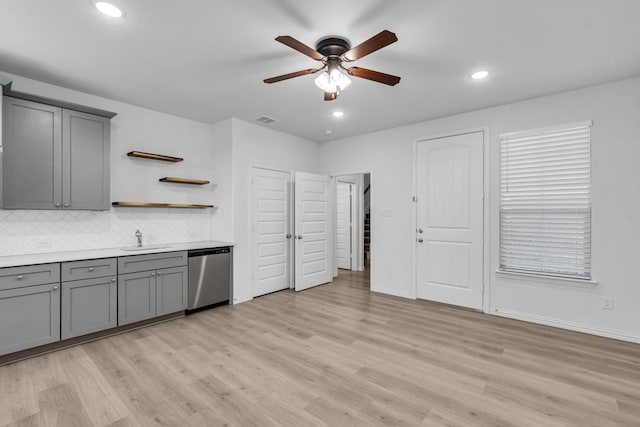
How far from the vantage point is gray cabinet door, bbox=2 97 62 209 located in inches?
113

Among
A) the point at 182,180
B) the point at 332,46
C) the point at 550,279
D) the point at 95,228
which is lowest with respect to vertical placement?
the point at 550,279

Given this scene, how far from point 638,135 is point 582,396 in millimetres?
2736

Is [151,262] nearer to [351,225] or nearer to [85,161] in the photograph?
[85,161]

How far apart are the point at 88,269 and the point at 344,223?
4.99 meters

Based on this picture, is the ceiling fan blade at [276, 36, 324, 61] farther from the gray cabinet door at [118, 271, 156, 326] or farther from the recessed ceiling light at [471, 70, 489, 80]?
the gray cabinet door at [118, 271, 156, 326]

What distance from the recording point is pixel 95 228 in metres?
3.62

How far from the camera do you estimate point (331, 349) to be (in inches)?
115

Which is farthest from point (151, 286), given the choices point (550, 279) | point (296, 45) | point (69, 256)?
point (550, 279)

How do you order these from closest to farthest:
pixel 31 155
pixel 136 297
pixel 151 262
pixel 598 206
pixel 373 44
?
pixel 373 44, pixel 31 155, pixel 598 206, pixel 136 297, pixel 151 262

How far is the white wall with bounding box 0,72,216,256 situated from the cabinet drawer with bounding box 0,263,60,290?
68 cm

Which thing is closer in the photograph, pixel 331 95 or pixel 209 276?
pixel 331 95

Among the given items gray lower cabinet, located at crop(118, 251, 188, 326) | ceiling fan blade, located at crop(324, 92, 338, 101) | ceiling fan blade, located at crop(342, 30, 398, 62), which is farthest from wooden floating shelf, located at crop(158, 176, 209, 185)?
ceiling fan blade, located at crop(342, 30, 398, 62)

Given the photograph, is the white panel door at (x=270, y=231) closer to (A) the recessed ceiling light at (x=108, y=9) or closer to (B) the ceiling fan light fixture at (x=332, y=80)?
(B) the ceiling fan light fixture at (x=332, y=80)

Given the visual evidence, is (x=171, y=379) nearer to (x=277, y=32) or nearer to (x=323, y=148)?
(x=277, y=32)
